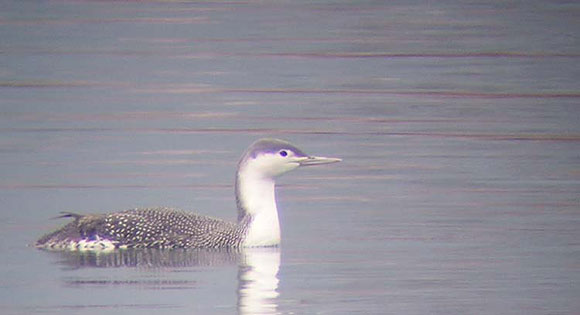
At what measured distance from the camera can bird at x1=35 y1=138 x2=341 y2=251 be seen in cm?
865

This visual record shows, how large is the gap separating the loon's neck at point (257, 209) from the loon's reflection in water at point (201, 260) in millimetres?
65

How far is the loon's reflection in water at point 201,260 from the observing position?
7.81 m

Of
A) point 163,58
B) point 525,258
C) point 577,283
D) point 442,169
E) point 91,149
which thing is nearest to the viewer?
point 577,283

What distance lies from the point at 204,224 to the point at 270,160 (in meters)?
0.44

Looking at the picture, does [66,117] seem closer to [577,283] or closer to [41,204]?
[41,204]

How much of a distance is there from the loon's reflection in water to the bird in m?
0.04

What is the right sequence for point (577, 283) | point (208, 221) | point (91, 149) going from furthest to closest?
point (91, 149), point (208, 221), point (577, 283)

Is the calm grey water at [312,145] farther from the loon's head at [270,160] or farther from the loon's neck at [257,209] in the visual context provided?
the loon's head at [270,160]

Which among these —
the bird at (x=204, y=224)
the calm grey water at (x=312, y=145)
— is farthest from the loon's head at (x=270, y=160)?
the calm grey water at (x=312, y=145)

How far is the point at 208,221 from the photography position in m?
8.84

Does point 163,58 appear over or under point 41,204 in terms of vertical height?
over

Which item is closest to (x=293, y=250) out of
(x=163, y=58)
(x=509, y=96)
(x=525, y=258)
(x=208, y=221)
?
(x=208, y=221)

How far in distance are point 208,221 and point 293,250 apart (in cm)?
48

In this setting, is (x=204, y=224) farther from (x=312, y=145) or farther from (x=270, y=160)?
(x=312, y=145)
